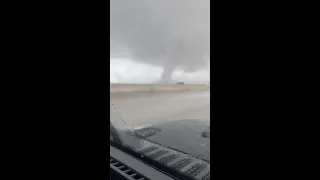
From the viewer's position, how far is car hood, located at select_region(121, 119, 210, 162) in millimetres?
1363

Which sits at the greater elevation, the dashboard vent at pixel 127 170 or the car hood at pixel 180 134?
the car hood at pixel 180 134

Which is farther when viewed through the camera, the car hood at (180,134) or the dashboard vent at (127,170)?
the car hood at (180,134)

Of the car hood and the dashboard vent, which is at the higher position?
the car hood

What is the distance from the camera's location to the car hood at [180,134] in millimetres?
1363

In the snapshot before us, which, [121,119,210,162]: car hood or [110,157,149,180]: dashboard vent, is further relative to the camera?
[121,119,210,162]: car hood

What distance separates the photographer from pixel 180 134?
1.71 m

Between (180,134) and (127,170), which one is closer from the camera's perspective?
(127,170)
